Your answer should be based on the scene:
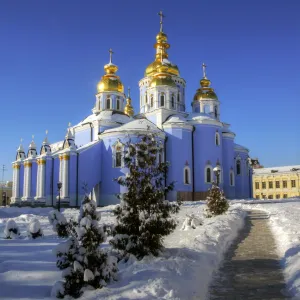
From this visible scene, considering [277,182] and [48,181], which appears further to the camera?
[277,182]

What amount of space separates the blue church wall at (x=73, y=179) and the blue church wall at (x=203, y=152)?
11469 mm

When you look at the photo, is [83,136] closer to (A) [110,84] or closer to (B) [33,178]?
(A) [110,84]

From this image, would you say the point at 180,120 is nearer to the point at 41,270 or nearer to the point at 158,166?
the point at 158,166

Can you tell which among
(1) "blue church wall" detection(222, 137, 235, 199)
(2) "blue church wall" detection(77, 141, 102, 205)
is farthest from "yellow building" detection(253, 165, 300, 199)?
(2) "blue church wall" detection(77, 141, 102, 205)

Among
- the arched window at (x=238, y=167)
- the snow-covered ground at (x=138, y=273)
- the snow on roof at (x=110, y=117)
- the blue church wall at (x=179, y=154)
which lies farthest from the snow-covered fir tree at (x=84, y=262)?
the arched window at (x=238, y=167)

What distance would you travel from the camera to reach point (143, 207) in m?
8.55

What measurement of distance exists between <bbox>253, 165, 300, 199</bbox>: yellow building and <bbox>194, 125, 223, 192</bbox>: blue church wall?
86.4ft

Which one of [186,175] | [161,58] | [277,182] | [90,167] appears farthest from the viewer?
[277,182]

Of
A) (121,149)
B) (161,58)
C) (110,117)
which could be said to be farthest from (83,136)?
(161,58)

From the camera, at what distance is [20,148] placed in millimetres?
42656

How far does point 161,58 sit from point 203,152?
13.6m

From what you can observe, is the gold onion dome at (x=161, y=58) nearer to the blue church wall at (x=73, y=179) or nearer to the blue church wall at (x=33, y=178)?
the blue church wall at (x=73, y=179)

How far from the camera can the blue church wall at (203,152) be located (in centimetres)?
3600

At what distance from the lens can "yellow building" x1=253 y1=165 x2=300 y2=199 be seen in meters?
58.4
